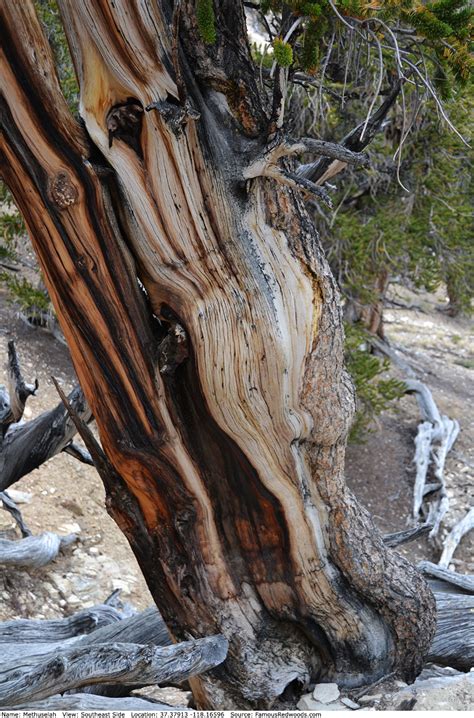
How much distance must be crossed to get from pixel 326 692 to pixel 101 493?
3115 mm

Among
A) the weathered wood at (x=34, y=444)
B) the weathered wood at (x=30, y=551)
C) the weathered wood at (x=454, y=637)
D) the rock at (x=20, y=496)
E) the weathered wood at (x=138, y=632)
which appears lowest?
the weathered wood at (x=454, y=637)

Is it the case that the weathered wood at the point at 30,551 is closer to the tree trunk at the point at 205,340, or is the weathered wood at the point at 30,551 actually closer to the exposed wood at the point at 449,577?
the tree trunk at the point at 205,340

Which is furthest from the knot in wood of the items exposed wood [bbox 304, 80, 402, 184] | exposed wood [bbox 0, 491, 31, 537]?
exposed wood [bbox 0, 491, 31, 537]

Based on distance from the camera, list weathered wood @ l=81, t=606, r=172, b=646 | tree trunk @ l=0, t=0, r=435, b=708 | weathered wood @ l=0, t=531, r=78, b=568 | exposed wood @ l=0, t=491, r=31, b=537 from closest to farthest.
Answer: tree trunk @ l=0, t=0, r=435, b=708
weathered wood @ l=81, t=606, r=172, b=646
weathered wood @ l=0, t=531, r=78, b=568
exposed wood @ l=0, t=491, r=31, b=537

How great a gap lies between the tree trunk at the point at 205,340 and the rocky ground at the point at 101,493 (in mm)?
376

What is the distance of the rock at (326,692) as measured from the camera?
237 centimetres

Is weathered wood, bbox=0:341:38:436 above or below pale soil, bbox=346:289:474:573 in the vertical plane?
above

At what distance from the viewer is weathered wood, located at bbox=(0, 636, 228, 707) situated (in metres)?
1.90

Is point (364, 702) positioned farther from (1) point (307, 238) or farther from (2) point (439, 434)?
(2) point (439, 434)

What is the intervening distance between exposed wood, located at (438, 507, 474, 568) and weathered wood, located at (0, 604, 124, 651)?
3169 millimetres

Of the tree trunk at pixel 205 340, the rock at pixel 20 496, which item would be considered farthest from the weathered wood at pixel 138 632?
the rock at pixel 20 496

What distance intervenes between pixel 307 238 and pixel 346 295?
4474mm

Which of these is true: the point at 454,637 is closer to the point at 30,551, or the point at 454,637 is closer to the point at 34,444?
the point at 34,444

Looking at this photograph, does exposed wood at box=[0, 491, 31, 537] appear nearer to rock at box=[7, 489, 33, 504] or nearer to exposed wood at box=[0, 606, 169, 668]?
rock at box=[7, 489, 33, 504]
